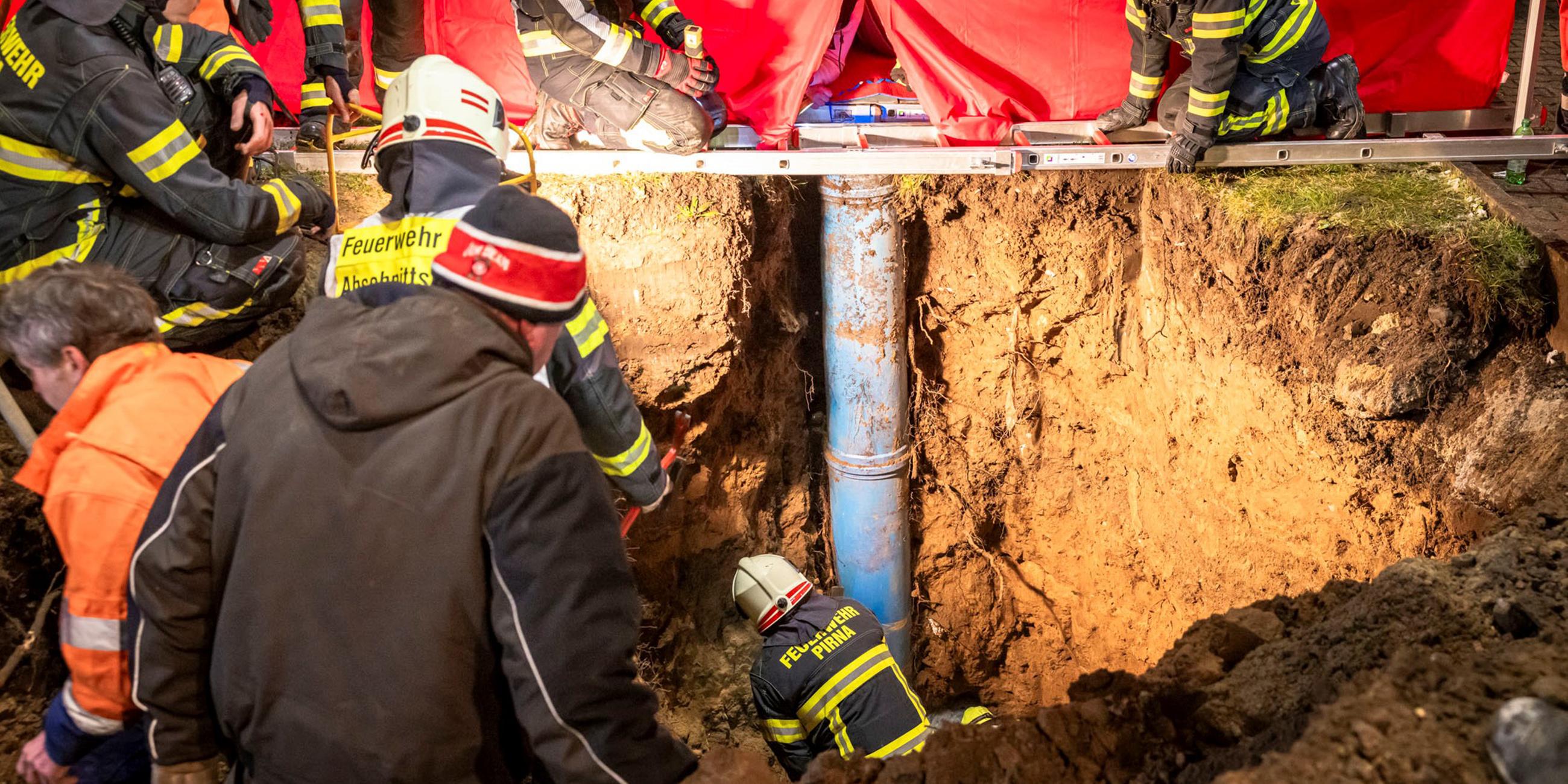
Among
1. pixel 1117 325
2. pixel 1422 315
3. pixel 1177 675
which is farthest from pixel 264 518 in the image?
pixel 1117 325

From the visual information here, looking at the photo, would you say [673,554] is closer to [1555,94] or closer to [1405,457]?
[1405,457]

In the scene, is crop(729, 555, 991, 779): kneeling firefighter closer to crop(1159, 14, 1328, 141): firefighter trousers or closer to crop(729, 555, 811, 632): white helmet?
crop(729, 555, 811, 632): white helmet

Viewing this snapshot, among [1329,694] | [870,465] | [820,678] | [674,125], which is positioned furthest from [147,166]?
[1329,694]

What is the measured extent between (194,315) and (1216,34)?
164 inches

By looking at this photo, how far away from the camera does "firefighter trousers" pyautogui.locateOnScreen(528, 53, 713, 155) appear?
15.1 ft

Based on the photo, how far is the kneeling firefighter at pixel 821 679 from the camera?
3971 mm

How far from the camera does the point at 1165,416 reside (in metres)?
5.12

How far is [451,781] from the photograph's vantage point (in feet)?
6.38

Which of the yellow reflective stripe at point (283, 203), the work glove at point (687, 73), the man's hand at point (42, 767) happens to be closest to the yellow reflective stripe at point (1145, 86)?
the work glove at point (687, 73)

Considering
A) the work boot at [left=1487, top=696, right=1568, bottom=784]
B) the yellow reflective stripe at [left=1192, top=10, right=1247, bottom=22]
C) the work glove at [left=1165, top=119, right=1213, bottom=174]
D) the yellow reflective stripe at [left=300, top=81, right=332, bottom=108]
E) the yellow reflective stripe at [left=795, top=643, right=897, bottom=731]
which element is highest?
the yellow reflective stripe at [left=1192, top=10, right=1247, bottom=22]

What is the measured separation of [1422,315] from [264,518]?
3899 mm

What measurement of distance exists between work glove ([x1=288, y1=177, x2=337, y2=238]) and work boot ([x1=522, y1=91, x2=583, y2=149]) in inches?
47.4

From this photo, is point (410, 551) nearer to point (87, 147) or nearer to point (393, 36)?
point (87, 147)

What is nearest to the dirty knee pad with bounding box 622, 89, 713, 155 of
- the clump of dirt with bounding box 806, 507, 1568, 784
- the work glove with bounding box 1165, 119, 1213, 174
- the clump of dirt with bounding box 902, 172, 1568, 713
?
the clump of dirt with bounding box 902, 172, 1568, 713
